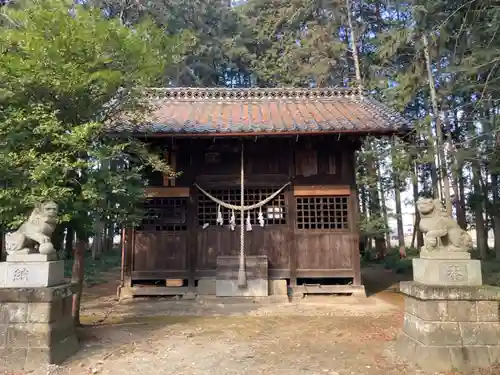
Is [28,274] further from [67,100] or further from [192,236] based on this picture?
[192,236]

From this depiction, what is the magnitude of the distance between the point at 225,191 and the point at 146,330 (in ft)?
14.8

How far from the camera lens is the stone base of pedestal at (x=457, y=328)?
484cm

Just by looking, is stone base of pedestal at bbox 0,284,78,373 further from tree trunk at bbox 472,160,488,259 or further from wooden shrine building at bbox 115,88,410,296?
tree trunk at bbox 472,160,488,259

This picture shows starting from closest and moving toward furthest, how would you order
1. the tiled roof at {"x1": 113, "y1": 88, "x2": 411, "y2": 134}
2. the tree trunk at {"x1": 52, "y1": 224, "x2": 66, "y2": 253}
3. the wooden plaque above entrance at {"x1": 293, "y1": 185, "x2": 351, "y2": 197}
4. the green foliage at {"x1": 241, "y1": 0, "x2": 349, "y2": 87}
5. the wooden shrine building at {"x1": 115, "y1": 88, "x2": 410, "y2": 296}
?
the tree trunk at {"x1": 52, "y1": 224, "x2": 66, "y2": 253} < the tiled roof at {"x1": 113, "y1": 88, "x2": 411, "y2": 134} < the wooden shrine building at {"x1": 115, "y1": 88, "x2": 410, "y2": 296} < the wooden plaque above entrance at {"x1": 293, "y1": 185, "x2": 351, "y2": 197} < the green foliage at {"x1": 241, "y1": 0, "x2": 349, "y2": 87}

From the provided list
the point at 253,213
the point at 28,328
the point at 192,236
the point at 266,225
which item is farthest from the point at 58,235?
the point at 266,225

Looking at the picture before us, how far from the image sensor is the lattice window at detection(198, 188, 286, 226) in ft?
33.9

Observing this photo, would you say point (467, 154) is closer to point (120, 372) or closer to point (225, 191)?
point (225, 191)

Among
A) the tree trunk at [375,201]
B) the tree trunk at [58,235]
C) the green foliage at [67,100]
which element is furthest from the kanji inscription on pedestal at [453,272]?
the tree trunk at [375,201]

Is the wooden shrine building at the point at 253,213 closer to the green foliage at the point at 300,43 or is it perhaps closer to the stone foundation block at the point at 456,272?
the stone foundation block at the point at 456,272

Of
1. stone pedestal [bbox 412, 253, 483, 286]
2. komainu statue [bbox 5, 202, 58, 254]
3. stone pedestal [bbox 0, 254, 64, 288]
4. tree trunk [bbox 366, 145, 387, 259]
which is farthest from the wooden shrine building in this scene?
tree trunk [bbox 366, 145, 387, 259]

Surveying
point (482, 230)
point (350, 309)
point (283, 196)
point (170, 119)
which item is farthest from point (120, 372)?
point (482, 230)

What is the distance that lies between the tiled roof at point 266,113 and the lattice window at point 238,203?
6.30 feet

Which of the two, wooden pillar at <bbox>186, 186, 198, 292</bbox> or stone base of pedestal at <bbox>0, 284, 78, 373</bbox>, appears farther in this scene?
wooden pillar at <bbox>186, 186, 198, 292</bbox>

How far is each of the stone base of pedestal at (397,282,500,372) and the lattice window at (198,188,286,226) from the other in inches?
221
